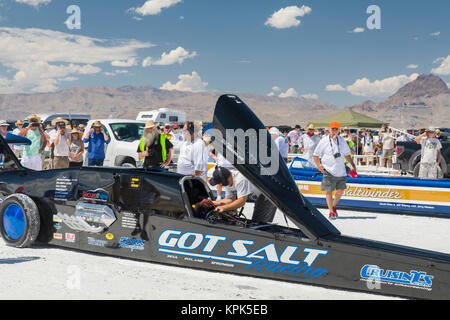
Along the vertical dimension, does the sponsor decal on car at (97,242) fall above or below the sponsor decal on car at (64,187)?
below

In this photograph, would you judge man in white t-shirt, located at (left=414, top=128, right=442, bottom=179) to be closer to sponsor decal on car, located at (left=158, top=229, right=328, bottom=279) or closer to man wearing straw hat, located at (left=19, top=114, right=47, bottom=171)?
sponsor decal on car, located at (left=158, top=229, right=328, bottom=279)

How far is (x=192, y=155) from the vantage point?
8.85m

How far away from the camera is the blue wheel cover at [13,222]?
6.46 metres

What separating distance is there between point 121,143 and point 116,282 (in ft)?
30.1

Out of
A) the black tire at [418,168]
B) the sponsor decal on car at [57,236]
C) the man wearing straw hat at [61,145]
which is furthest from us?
the black tire at [418,168]

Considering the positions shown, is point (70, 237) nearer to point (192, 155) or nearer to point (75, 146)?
point (192, 155)

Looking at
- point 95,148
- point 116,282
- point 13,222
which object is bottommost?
point 116,282

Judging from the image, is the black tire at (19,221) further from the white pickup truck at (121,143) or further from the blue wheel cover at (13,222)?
the white pickup truck at (121,143)

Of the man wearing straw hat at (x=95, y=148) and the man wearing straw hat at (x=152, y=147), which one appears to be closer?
the man wearing straw hat at (x=152, y=147)

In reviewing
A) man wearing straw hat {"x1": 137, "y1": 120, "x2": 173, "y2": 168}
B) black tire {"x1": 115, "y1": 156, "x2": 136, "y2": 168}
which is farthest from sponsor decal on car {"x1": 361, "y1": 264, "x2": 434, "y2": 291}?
black tire {"x1": 115, "y1": 156, "x2": 136, "y2": 168}

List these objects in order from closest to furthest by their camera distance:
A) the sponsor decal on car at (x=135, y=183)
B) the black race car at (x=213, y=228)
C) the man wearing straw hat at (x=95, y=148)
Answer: the black race car at (x=213, y=228) < the sponsor decal on car at (x=135, y=183) < the man wearing straw hat at (x=95, y=148)

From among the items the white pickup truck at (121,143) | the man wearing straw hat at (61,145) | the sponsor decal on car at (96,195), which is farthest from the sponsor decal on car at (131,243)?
the white pickup truck at (121,143)

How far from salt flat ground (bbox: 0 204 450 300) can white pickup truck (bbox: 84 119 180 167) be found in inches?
279

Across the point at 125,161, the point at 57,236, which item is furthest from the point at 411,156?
the point at 57,236
